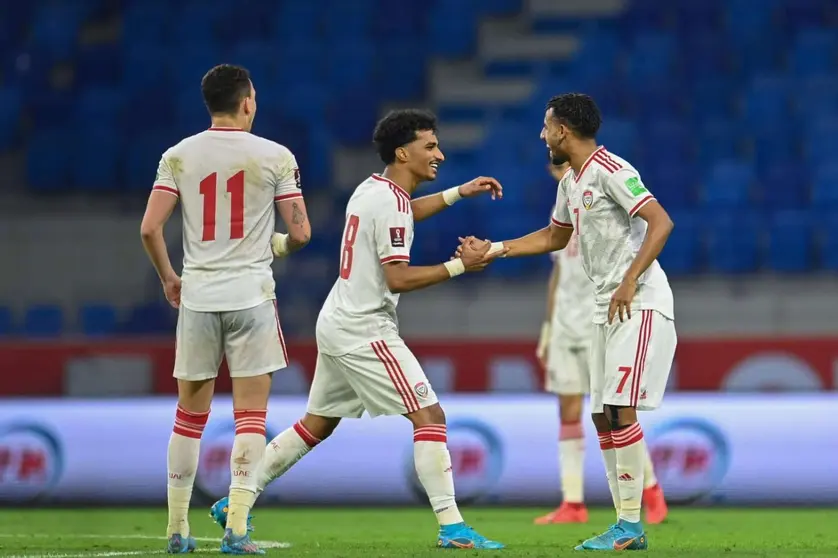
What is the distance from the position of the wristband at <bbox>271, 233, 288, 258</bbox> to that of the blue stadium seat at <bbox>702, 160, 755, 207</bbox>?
8.81 m

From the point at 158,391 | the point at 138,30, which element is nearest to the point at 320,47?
the point at 138,30

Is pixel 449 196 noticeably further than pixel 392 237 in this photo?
Yes

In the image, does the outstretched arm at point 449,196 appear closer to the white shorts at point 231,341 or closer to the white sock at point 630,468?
the white shorts at point 231,341

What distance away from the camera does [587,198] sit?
246 inches

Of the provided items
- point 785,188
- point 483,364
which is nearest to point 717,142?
point 785,188

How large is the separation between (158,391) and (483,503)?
3085 millimetres

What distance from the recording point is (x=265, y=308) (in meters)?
5.91

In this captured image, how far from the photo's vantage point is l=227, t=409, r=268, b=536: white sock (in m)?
5.84

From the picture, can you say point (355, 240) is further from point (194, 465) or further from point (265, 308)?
point (194, 465)

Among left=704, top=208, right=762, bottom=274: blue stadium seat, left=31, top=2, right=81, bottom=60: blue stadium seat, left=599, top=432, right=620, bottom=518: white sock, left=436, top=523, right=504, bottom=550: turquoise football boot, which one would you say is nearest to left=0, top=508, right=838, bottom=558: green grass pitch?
left=436, top=523, right=504, bottom=550: turquoise football boot

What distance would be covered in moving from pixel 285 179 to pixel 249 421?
106 cm

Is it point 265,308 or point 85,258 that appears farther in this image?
point 85,258

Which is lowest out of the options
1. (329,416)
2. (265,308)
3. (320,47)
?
(329,416)

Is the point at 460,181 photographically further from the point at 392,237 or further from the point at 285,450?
the point at 392,237
